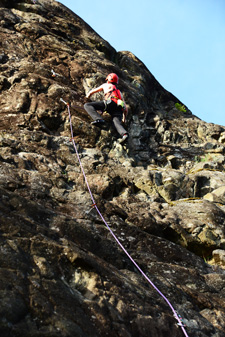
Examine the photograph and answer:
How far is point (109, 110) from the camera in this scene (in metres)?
12.7

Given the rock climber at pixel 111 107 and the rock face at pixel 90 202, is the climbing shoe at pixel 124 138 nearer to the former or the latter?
the rock climber at pixel 111 107

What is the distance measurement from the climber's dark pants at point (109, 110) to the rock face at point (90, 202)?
15.0 inches

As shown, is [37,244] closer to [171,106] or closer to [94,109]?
[94,109]

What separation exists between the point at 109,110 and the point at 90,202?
5.75 meters

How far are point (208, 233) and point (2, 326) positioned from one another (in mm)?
6496

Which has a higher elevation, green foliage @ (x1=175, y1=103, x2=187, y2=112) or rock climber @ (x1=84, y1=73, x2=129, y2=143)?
green foliage @ (x1=175, y1=103, x2=187, y2=112)

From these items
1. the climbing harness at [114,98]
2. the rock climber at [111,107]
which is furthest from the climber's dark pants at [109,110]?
the climbing harness at [114,98]

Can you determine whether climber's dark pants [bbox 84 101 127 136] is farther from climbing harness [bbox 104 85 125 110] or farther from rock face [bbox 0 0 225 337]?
rock face [bbox 0 0 225 337]

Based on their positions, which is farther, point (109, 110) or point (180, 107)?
point (180, 107)

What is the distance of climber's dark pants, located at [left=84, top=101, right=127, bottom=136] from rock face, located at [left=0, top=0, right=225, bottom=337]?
38 centimetres

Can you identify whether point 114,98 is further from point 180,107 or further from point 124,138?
point 180,107

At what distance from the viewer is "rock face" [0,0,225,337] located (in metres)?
4.10

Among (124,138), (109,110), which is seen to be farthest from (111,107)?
(124,138)

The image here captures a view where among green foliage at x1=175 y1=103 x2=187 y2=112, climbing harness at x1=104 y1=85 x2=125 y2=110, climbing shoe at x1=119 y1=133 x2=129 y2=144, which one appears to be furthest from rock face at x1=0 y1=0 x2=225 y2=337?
climbing harness at x1=104 y1=85 x2=125 y2=110
